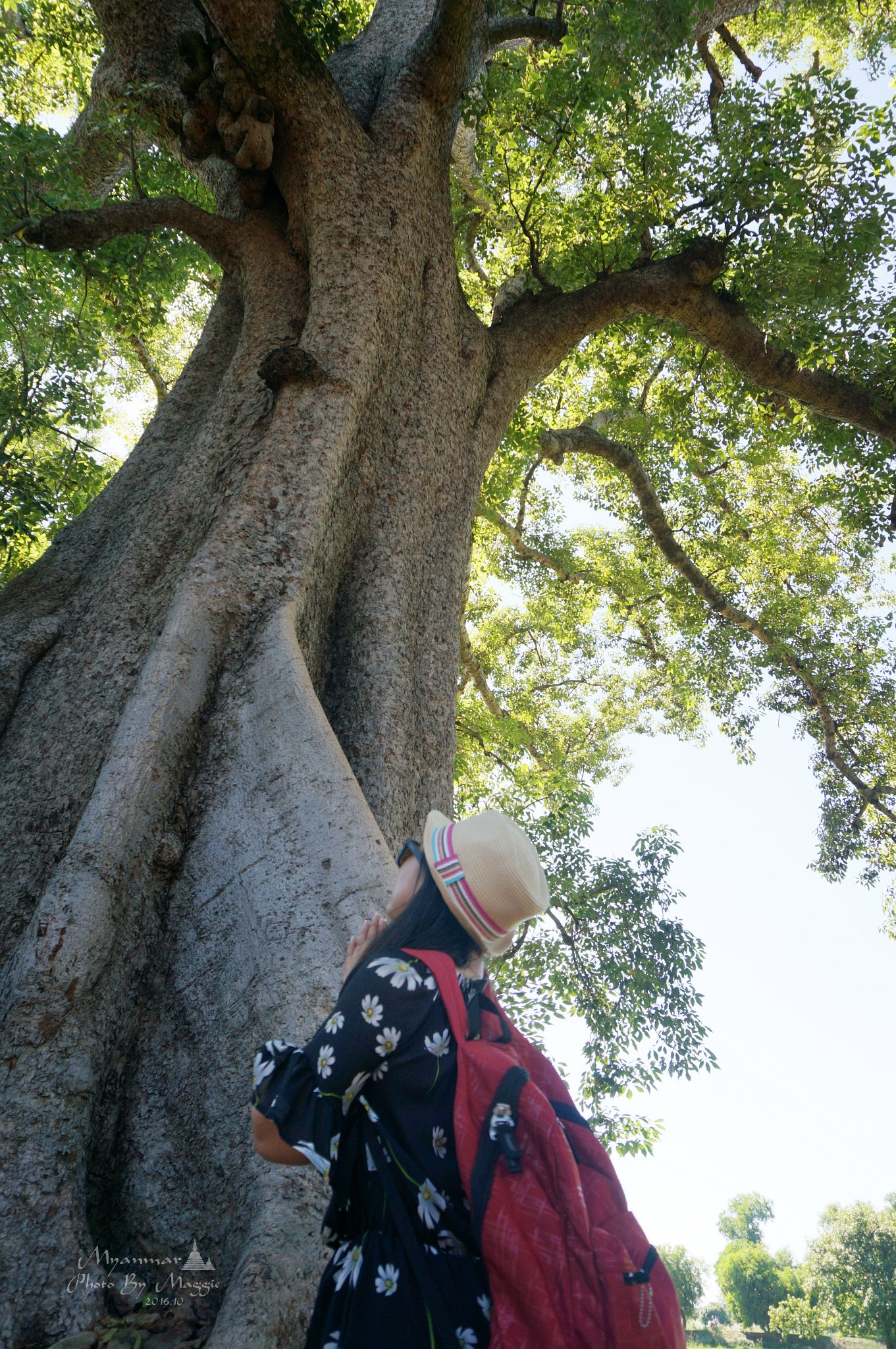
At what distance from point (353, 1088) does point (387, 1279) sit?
0.95 ft

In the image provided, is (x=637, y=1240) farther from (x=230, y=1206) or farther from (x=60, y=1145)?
(x=60, y=1145)

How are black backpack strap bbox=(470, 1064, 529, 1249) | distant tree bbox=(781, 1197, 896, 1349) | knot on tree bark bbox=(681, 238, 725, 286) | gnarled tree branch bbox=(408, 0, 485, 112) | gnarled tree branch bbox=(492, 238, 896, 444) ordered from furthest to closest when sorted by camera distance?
distant tree bbox=(781, 1197, 896, 1349) → knot on tree bark bbox=(681, 238, 725, 286) → gnarled tree branch bbox=(492, 238, 896, 444) → gnarled tree branch bbox=(408, 0, 485, 112) → black backpack strap bbox=(470, 1064, 529, 1249)

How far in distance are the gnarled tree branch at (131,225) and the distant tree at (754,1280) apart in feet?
148

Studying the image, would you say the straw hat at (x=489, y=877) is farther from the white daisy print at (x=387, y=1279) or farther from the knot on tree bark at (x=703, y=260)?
the knot on tree bark at (x=703, y=260)

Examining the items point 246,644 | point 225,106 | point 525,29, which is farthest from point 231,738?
point 525,29

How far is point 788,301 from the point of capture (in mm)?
6113

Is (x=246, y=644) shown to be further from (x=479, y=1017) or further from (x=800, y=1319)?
(x=800, y=1319)

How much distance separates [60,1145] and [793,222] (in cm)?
695

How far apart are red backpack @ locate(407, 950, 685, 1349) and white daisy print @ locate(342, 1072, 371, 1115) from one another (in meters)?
0.17

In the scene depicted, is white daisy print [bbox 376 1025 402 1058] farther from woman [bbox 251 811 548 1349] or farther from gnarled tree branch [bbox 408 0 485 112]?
gnarled tree branch [bbox 408 0 485 112]

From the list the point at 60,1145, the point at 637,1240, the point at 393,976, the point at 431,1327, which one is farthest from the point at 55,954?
the point at 637,1240

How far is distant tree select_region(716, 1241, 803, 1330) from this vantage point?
124 feet

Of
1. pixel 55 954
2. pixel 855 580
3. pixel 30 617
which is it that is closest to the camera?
pixel 55 954

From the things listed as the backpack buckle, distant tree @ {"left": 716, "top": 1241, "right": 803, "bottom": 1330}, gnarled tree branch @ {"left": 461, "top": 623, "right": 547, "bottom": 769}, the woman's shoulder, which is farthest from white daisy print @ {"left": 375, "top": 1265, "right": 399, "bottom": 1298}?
distant tree @ {"left": 716, "top": 1241, "right": 803, "bottom": 1330}
